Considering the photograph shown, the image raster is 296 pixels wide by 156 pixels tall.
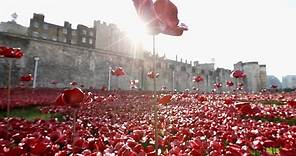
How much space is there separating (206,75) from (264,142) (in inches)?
1736

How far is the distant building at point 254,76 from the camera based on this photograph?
149 feet

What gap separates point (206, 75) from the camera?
46.2m

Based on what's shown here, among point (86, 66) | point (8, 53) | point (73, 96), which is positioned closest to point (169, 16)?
point (73, 96)

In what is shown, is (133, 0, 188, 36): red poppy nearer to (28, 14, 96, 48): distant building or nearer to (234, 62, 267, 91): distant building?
(28, 14, 96, 48): distant building

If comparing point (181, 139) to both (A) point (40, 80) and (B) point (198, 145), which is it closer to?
(B) point (198, 145)

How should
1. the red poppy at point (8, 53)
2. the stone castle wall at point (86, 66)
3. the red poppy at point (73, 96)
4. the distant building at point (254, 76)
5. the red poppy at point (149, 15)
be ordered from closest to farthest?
the red poppy at point (149, 15) → the red poppy at point (73, 96) → the red poppy at point (8, 53) → the stone castle wall at point (86, 66) → the distant building at point (254, 76)

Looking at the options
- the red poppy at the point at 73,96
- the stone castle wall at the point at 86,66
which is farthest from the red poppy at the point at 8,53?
the stone castle wall at the point at 86,66

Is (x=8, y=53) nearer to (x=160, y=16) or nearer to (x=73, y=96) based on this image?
(x=73, y=96)

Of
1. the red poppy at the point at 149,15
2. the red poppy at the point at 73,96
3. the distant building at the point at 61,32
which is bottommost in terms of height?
the red poppy at the point at 73,96

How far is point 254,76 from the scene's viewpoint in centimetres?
4556

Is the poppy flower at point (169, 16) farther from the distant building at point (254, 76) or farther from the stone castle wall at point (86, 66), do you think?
the distant building at point (254, 76)

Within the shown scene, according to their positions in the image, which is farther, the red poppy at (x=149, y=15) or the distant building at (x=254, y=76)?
the distant building at (x=254, y=76)

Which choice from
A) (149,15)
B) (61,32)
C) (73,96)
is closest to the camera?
(149,15)

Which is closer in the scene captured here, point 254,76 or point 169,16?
point 169,16
